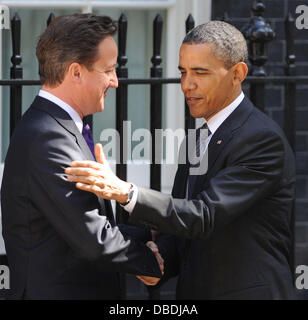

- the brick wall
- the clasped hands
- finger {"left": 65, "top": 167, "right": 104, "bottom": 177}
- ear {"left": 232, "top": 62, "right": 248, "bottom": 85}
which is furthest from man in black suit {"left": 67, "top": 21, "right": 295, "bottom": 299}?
the brick wall

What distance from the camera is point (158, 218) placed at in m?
3.17

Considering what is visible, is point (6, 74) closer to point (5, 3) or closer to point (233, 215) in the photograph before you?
point (5, 3)

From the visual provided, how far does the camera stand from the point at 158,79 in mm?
4457

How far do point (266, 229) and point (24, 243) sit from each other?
972mm

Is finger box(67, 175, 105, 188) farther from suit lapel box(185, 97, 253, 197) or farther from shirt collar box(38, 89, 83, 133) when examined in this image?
suit lapel box(185, 97, 253, 197)

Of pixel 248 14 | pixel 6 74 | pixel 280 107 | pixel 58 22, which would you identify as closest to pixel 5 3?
pixel 6 74

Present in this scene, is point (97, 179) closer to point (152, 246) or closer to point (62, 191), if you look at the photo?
point (62, 191)

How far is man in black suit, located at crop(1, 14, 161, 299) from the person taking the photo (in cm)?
305

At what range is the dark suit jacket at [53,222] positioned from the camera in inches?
120

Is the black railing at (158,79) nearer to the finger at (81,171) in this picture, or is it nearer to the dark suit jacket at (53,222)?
the dark suit jacket at (53,222)

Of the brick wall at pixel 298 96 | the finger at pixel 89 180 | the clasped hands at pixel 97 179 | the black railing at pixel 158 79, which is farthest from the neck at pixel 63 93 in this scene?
the brick wall at pixel 298 96

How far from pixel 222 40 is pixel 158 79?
115 cm

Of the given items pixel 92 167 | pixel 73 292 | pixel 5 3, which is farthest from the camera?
pixel 5 3
